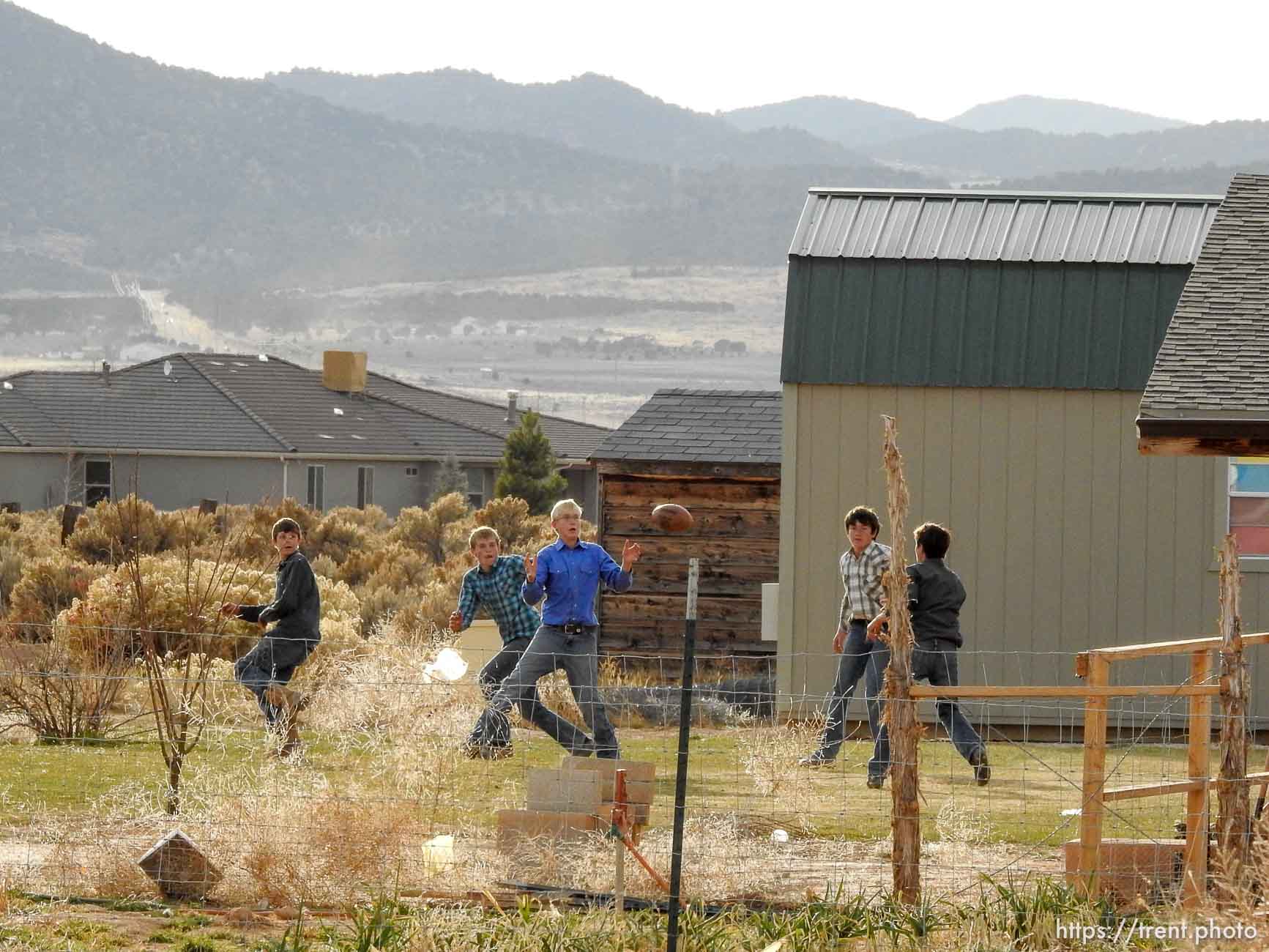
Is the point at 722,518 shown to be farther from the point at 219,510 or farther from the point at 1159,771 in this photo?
the point at 219,510

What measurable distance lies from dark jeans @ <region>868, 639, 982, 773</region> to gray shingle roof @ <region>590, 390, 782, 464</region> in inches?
273

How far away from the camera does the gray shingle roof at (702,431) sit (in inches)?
717

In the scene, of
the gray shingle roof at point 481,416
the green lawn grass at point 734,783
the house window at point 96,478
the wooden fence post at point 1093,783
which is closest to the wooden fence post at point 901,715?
the wooden fence post at point 1093,783

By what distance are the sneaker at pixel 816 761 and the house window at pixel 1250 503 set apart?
15.6ft

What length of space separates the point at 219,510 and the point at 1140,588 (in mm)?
21169

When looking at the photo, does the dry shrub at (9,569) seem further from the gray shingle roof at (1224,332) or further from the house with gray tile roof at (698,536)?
the gray shingle roof at (1224,332)

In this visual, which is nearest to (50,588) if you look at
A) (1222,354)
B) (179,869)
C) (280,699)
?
(280,699)

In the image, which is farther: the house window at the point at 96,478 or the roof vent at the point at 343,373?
the roof vent at the point at 343,373

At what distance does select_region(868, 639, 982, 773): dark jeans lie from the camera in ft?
32.9

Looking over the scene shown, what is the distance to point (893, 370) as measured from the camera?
14.3m

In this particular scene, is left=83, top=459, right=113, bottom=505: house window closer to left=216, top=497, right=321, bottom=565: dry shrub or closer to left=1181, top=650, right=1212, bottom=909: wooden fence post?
left=216, top=497, right=321, bottom=565: dry shrub

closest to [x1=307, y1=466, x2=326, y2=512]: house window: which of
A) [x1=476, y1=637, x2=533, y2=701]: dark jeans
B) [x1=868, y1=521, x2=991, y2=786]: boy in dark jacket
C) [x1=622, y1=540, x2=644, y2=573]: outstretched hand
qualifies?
[x1=476, y1=637, x2=533, y2=701]: dark jeans

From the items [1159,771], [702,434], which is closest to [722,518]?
[702,434]

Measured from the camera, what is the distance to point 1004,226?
14641mm
